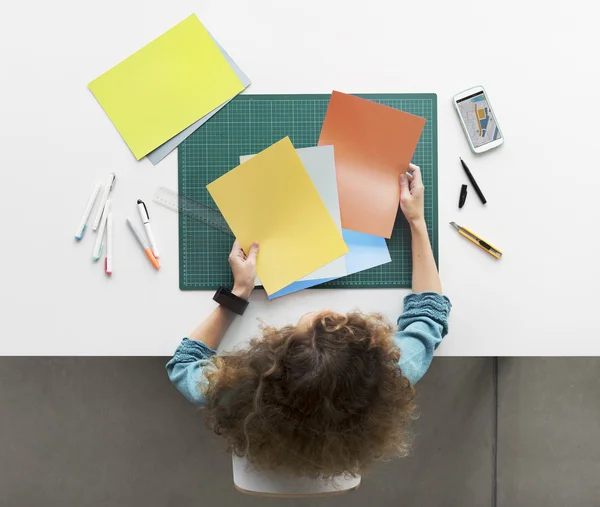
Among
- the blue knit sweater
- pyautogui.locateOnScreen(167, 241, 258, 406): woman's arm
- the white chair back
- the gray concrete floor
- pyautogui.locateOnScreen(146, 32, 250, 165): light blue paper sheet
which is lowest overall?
the gray concrete floor

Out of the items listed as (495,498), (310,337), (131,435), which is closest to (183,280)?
(310,337)

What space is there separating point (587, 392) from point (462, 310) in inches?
25.0

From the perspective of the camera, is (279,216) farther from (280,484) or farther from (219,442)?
(219,442)

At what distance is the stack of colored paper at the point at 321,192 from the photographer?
87 centimetres

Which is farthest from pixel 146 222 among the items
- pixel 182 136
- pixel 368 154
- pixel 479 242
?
pixel 479 242

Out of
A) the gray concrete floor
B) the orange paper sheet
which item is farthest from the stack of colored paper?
the gray concrete floor

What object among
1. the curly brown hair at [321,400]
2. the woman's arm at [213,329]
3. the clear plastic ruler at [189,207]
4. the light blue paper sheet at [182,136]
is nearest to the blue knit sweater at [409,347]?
the woman's arm at [213,329]

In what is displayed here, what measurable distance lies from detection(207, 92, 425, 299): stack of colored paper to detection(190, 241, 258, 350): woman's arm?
0.06ft

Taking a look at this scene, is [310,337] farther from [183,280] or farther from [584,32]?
[584,32]

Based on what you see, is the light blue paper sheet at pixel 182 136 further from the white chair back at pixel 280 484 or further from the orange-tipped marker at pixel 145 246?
the white chair back at pixel 280 484

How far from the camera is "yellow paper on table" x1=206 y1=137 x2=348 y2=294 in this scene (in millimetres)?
864

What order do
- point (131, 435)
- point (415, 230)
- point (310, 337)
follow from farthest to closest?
point (131, 435) → point (415, 230) → point (310, 337)

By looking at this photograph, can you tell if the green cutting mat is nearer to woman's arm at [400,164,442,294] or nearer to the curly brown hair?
woman's arm at [400,164,442,294]

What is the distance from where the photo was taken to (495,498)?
1273 millimetres
